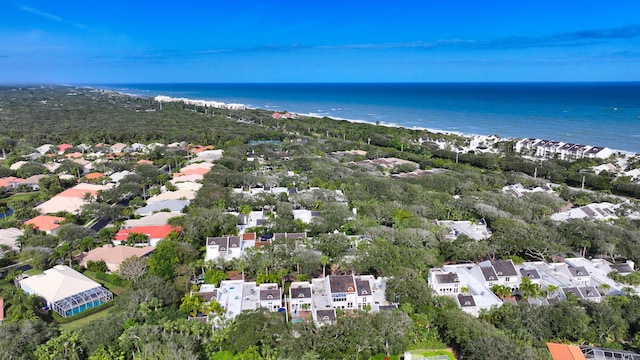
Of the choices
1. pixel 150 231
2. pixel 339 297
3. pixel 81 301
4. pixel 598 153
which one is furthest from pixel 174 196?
pixel 598 153

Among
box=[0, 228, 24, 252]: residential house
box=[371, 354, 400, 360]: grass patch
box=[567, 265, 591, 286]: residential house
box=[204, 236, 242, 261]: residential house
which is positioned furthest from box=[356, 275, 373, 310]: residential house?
box=[0, 228, 24, 252]: residential house

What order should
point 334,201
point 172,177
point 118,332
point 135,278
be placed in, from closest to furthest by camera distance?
1. point 118,332
2. point 135,278
3. point 334,201
4. point 172,177

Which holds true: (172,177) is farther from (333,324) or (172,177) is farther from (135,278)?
(333,324)

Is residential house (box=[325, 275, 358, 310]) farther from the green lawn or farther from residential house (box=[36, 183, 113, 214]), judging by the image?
residential house (box=[36, 183, 113, 214])

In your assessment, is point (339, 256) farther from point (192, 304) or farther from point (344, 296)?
point (192, 304)

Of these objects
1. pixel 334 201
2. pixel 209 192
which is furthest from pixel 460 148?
pixel 209 192

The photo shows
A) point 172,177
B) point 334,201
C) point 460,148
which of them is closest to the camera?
point 334,201
